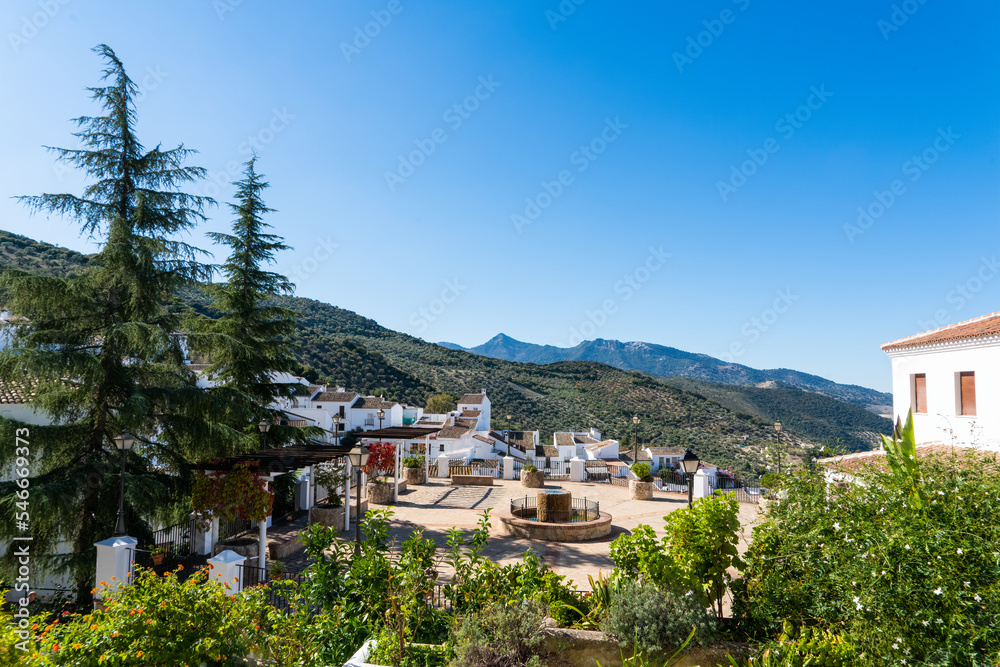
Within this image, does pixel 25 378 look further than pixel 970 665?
Yes

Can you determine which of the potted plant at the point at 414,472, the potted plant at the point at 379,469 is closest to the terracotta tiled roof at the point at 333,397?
the potted plant at the point at 414,472

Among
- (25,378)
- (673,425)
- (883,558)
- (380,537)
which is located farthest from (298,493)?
(673,425)

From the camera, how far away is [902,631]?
3859mm

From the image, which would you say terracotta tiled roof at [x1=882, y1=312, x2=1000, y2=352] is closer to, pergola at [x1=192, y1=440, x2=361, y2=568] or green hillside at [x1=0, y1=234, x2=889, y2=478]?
pergola at [x1=192, y1=440, x2=361, y2=568]

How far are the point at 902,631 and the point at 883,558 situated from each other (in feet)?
1.75

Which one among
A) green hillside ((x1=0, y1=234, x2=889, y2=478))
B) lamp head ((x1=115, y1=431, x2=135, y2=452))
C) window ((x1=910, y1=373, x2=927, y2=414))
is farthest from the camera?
green hillside ((x1=0, y1=234, x2=889, y2=478))

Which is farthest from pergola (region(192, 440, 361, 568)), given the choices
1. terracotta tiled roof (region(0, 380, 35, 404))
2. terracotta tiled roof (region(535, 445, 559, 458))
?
terracotta tiled roof (region(535, 445, 559, 458))

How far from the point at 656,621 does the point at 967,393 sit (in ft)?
46.8

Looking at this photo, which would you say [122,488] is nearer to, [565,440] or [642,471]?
[642,471]

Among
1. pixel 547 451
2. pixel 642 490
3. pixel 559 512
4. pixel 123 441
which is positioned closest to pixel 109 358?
pixel 123 441

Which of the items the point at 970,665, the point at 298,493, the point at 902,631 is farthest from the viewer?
the point at 298,493

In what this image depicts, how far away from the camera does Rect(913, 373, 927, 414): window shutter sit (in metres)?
15.4

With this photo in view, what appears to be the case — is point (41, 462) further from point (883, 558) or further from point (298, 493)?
point (883, 558)

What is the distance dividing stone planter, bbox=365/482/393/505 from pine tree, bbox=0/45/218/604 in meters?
7.24
